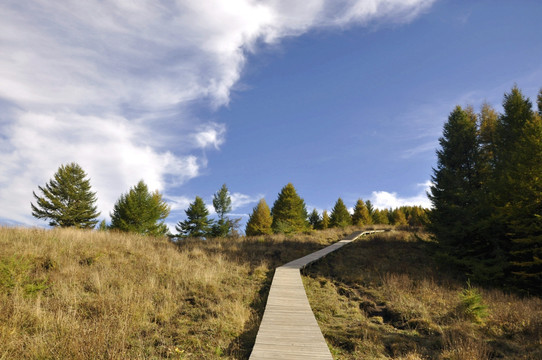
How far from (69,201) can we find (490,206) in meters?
52.1

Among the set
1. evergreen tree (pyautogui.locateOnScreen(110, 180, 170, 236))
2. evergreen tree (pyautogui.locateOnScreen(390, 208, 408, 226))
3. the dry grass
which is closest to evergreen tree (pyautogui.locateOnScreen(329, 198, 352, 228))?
evergreen tree (pyautogui.locateOnScreen(390, 208, 408, 226))

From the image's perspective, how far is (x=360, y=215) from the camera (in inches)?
2425

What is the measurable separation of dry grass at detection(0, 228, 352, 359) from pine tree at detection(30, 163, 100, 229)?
3258 cm

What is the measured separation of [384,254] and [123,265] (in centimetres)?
1685

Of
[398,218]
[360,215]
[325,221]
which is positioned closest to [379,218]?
[398,218]

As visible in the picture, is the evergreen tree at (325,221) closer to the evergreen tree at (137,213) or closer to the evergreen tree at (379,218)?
the evergreen tree at (379,218)

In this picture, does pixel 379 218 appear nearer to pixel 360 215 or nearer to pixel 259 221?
pixel 360 215

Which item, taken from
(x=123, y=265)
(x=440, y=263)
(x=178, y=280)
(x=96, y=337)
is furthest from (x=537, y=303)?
(x=123, y=265)

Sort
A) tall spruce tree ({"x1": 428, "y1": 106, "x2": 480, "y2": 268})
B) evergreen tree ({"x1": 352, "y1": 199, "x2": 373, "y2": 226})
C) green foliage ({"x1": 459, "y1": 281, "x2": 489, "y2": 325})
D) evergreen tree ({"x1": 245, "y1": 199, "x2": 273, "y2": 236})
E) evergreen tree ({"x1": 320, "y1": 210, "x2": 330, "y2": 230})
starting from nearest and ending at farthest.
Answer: green foliage ({"x1": 459, "y1": 281, "x2": 489, "y2": 325}) → tall spruce tree ({"x1": 428, "y1": 106, "x2": 480, "y2": 268}) → evergreen tree ({"x1": 245, "y1": 199, "x2": 273, "y2": 236}) → evergreen tree ({"x1": 352, "y1": 199, "x2": 373, "y2": 226}) → evergreen tree ({"x1": 320, "y1": 210, "x2": 330, "y2": 230})

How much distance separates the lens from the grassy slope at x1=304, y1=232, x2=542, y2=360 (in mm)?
6645

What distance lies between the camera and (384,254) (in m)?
20.1

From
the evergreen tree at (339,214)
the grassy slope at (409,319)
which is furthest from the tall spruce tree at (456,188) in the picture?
the evergreen tree at (339,214)

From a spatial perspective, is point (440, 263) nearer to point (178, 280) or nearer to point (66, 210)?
point (178, 280)

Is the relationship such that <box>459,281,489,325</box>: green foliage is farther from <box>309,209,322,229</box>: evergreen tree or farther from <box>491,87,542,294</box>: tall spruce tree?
<box>309,209,322,229</box>: evergreen tree
